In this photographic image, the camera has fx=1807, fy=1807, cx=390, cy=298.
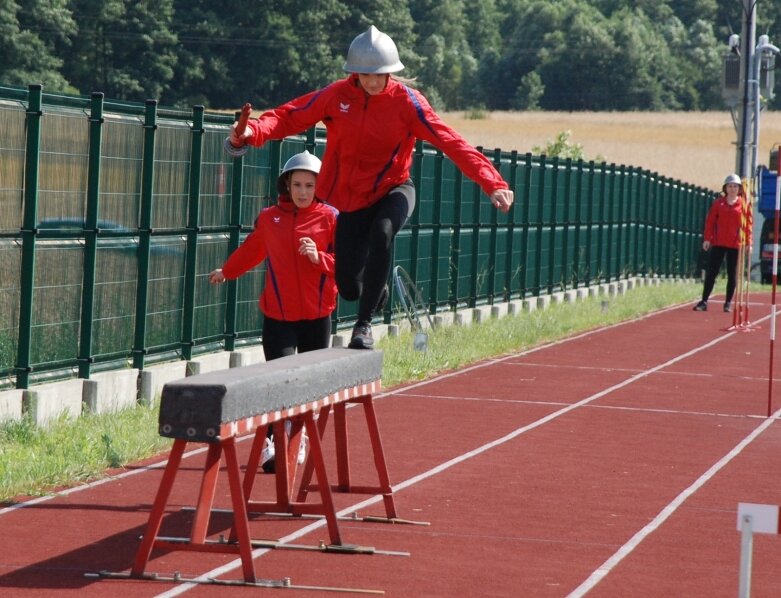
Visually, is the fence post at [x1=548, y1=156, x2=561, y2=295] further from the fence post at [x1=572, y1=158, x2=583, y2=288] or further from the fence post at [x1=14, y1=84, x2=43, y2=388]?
the fence post at [x1=14, y1=84, x2=43, y2=388]

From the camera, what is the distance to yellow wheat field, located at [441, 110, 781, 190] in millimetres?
94125

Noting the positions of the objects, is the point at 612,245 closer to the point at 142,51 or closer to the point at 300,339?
the point at 300,339

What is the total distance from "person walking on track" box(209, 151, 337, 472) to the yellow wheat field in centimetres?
7737

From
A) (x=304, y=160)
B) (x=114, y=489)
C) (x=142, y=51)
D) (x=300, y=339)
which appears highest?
(x=142, y=51)

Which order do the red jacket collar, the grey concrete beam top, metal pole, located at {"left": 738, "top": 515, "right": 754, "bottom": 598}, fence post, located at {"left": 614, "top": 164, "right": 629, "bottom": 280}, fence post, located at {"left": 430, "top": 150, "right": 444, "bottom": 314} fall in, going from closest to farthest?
metal pole, located at {"left": 738, "top": 515, "right": 754, "bottom": 598}
the grey concrete beam top
the red jacket collar
fence post, located at {"left": 430, "top": 150, "right": 444, "bottom": 314}
fence post, located at {"left": 614, "top": 164, "right": 629, "bottom": 280}

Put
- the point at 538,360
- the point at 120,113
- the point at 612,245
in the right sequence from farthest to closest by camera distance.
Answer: the point at 612,245
the point at 538,360
the point at 120,113

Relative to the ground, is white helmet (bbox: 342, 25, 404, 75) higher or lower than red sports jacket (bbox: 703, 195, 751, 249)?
higher

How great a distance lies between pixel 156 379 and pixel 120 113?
2.24 meters

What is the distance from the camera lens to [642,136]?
357 feet

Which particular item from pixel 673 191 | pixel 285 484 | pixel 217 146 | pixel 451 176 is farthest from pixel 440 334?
pixel 673 191

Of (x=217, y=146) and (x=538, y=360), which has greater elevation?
(x=217, y=146)

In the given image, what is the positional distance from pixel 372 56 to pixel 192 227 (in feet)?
21.2

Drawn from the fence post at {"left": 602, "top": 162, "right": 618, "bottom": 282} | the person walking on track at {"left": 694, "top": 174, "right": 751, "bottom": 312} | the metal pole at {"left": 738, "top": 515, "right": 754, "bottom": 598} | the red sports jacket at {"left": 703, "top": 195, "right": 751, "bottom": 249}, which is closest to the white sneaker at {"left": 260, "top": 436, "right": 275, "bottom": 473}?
the metal pole at {"left": 738, "top": 515, "right": 754, "bottom": 598}

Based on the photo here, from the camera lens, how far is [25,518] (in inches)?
387
